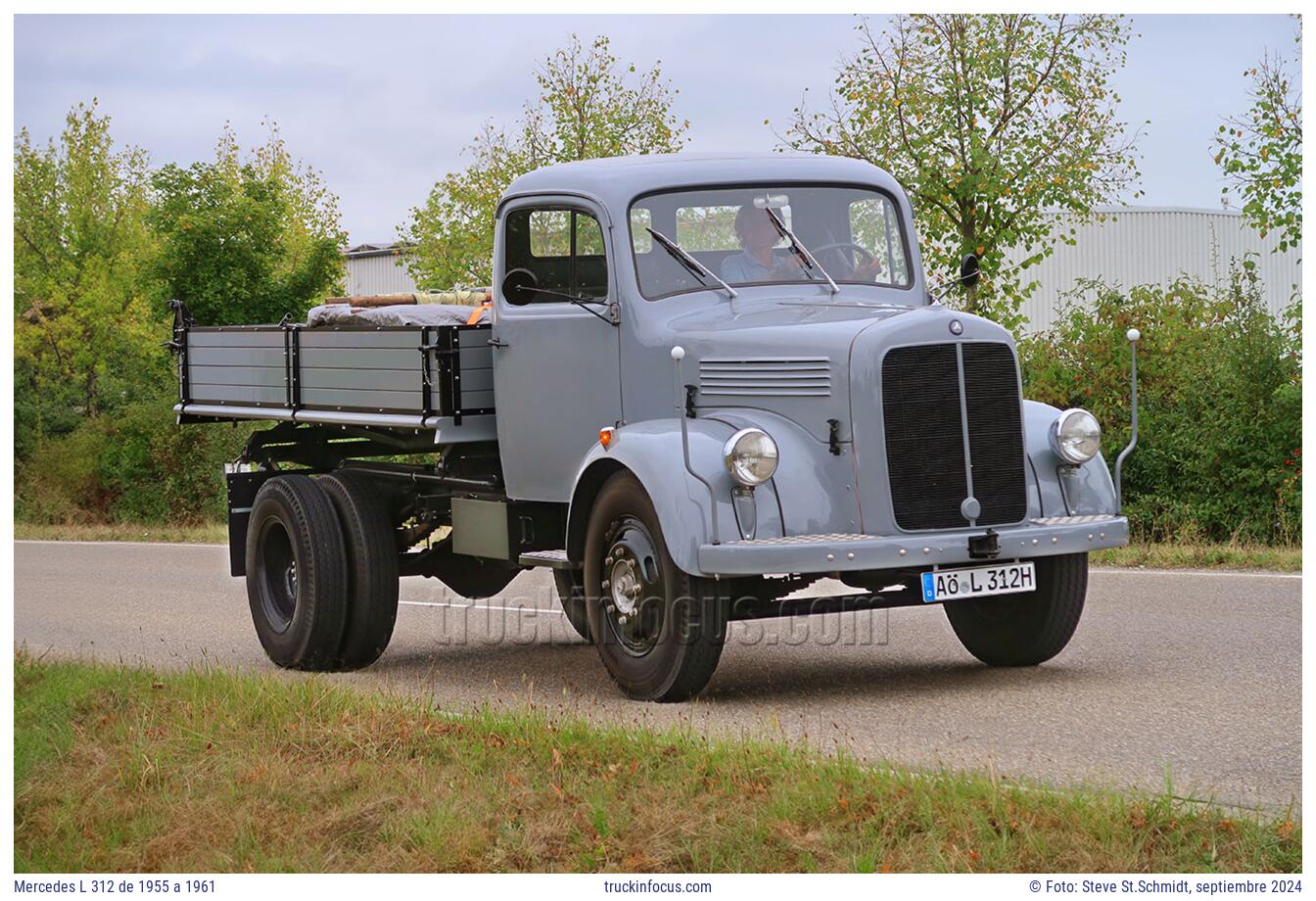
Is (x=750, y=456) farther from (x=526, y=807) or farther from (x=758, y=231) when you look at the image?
(x=526, y=807)

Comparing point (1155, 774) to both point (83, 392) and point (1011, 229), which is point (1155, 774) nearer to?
point (1011, 229)

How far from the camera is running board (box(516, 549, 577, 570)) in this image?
9.27 meters

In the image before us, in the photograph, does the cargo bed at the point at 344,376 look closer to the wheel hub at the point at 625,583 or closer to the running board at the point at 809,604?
the wheel hub at the point at 625,583

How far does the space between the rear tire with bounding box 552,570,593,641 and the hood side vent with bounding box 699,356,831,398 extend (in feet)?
4.89

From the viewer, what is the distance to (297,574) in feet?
34.9

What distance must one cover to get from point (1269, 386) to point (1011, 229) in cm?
321

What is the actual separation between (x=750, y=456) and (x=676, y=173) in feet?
6.84

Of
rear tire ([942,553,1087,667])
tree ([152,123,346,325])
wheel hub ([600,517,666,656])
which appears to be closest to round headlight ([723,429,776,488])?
wheel hub ([600,517,666,656])

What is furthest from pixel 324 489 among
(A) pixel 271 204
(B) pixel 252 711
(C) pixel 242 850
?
(A) pixel 271 204

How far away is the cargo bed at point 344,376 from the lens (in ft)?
32.6

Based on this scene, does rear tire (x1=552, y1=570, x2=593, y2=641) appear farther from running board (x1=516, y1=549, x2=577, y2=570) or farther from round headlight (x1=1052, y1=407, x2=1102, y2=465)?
round headlight (x1=1052, y1=407, x2=1102, y2=465)

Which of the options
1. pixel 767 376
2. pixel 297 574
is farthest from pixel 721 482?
pixel 297 574

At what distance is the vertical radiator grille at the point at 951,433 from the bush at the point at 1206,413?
8.66 metres

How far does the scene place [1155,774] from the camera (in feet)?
22.1
